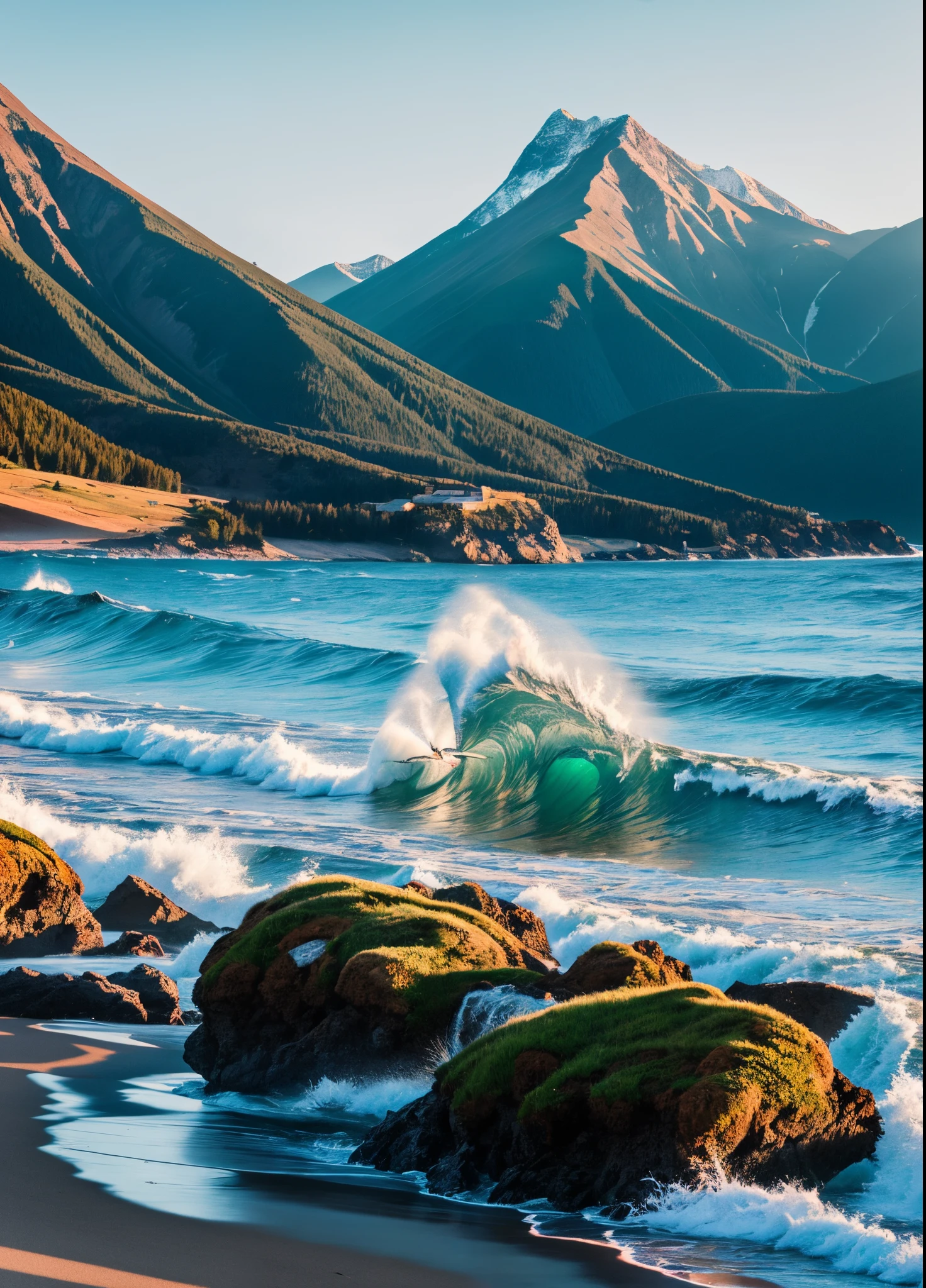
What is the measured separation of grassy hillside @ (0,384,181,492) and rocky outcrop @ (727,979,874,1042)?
601 ft

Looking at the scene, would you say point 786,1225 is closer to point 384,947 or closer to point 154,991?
point 384,947

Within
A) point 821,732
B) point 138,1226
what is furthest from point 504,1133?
point 821,732

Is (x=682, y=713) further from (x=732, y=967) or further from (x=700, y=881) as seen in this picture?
(x=732, y=967)

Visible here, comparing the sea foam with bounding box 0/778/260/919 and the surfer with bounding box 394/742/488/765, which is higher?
the surfer with bounding box 394/742/488/765

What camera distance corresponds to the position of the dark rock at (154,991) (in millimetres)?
11305

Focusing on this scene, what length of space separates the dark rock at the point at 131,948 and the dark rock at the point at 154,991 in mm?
1717

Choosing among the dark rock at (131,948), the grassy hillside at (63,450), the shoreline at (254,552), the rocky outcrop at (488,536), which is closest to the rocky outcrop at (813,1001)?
the dark rock at (131,948)

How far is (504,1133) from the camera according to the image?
23.3 feet

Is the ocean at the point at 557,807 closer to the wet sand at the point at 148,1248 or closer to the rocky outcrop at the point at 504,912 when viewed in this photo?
the wet sand at the point at 148,1248

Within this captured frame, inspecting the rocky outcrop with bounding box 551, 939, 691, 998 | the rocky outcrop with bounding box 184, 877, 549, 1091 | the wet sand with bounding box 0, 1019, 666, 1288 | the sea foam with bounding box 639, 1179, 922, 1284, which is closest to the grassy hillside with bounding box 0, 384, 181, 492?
the rocky outcrop with bounding box 184, 877, 549, 1091

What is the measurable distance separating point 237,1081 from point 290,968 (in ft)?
2.96

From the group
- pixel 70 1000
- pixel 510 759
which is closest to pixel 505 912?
pixel 70 1000

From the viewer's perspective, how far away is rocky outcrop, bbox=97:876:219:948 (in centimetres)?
1475

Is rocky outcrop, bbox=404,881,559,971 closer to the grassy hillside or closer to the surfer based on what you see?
the surfer
